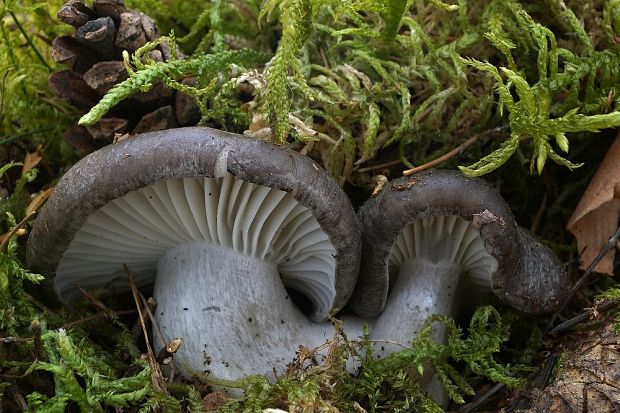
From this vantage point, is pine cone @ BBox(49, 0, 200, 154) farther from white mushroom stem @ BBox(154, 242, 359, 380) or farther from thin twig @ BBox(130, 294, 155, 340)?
thin twig @ BBox(130, 294, 155, 340)

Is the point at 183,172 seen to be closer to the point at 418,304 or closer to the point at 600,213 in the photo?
the point at 418,304

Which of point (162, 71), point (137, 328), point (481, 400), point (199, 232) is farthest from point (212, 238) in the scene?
point (481, 400)

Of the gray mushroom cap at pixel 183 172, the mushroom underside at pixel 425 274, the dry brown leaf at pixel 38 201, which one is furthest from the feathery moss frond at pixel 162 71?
the mushroom underside at pixel 425 274

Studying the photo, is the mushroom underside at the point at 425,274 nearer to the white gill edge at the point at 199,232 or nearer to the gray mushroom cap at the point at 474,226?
the gray mushroom cap at the point at 474,226

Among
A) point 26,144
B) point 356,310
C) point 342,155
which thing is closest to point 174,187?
point 342,155

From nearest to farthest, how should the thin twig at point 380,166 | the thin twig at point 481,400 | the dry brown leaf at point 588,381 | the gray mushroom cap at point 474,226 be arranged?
the dry brown leaf at point 588,381 < the gray mushroom cap at point 474,226 < the thin twig at point 481,400 < the thin twig at point 380,166
